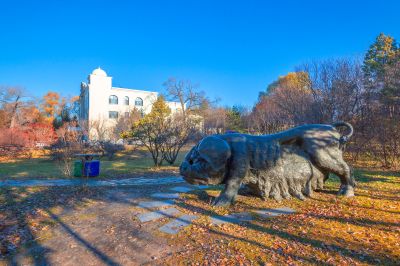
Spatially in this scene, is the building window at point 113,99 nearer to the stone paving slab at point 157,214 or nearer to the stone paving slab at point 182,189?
the stone paving slab at point 182,189

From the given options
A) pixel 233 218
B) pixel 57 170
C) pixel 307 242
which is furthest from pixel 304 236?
pixel 57 170

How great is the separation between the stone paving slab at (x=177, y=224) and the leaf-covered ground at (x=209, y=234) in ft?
0.41

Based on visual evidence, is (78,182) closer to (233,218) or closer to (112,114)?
(233,218)

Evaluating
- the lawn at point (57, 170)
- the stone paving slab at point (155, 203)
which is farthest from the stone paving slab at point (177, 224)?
the lawn at point (57, 170)

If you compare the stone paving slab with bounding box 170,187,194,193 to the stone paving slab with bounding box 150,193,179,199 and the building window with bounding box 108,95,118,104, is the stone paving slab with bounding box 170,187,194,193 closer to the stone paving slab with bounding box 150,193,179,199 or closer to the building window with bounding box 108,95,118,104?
the stone paving slab with bounding box 150,193,179,199

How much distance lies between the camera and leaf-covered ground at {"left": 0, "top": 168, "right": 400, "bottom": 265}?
3311 millimetres

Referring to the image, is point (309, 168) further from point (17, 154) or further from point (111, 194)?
point (17, 154)

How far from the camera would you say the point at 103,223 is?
465cm

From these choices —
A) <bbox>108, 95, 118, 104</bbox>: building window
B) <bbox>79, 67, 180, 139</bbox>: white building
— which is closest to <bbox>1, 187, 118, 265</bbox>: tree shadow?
<bbox>79, 67, 180, 139</bbox>: white building

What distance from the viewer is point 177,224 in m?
4.44

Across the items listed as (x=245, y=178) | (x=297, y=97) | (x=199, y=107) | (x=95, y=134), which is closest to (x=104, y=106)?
(x=95, y=134)

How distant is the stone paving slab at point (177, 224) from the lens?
13.7 ft

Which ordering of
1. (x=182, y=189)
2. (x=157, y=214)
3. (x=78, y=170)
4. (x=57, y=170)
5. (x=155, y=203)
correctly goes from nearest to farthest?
(x=157, y=214), (x=155, y=203), (x=182, y=189), (x=78, y=170), (x=57, y=170)

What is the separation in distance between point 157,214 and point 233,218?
59.7 inches
